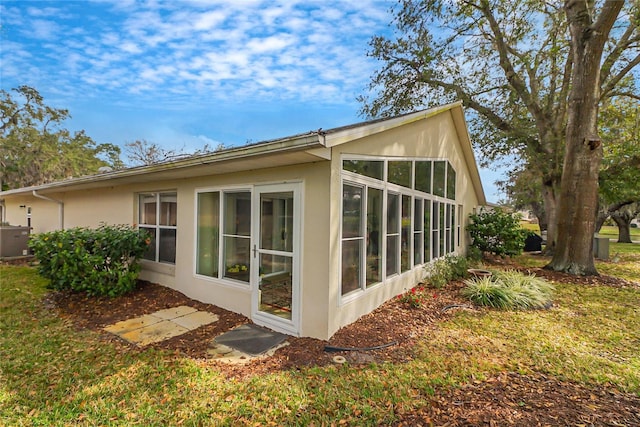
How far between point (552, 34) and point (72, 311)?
644 inches

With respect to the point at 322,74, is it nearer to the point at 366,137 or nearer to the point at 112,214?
the point at 366,137

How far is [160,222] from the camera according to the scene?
643 cm

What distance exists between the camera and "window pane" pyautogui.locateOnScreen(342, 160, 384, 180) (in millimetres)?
4148

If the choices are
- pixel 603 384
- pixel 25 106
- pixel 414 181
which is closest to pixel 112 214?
pixel 414 181

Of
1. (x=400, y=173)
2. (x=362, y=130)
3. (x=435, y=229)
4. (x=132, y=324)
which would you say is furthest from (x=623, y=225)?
(x=132, y=324)

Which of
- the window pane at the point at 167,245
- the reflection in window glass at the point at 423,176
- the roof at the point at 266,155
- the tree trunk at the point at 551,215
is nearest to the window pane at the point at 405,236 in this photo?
the reflection in window glass at the point at 423,176

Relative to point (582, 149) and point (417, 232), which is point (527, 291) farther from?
point (582, 149)

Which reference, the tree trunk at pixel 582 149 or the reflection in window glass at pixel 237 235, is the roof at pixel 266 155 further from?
the tree trunk at pixel 582 149

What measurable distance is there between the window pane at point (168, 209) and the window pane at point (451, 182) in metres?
7.31

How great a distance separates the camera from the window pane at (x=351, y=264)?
165 inches

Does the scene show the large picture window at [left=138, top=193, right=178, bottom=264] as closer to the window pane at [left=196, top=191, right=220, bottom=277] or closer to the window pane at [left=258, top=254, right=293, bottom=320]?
the window pane at [left=196, top=191, right=220, bottom=277]

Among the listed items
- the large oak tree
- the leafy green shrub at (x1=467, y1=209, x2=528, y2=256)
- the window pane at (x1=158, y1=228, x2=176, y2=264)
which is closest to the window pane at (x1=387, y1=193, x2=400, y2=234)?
the window pane at (x1=158, y1=228, x2=176, y2=264)

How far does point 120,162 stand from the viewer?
3055cm

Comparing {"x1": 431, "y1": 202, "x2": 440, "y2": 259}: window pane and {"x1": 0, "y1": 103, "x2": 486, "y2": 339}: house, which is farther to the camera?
{"x1": 431, "y1": 202, "x2": 440, "y2": 259}: window pane
